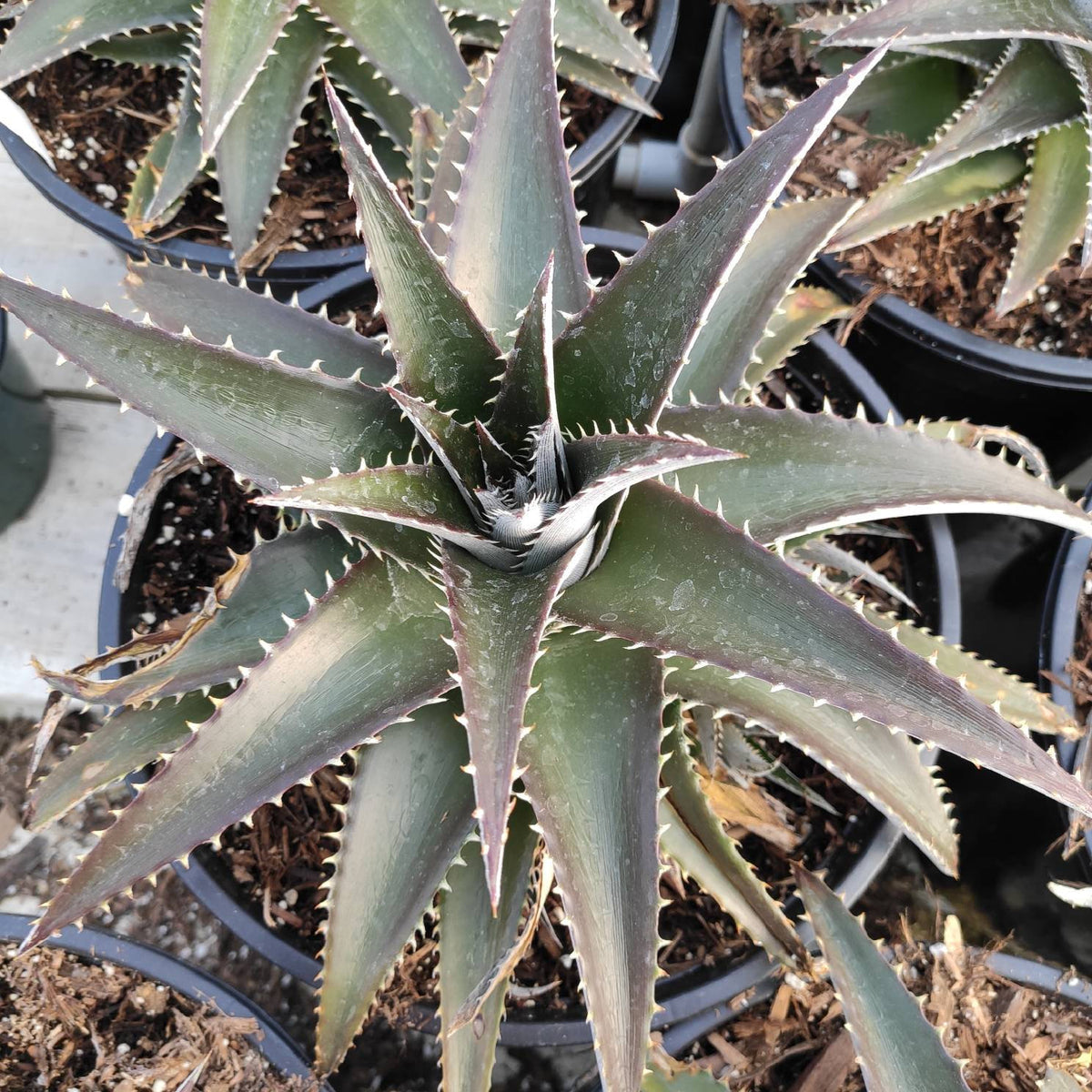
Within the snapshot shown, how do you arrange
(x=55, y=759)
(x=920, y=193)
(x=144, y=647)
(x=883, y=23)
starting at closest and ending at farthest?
(x=144, y=647) → (x=883, y=23) → (x=920, y=193) → (x=55, y=759)

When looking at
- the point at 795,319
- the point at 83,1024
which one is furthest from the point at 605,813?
the point at 83,1024

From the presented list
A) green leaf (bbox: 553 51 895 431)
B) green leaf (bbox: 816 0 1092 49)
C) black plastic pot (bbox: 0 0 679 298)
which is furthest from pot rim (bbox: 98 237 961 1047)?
green leaf (bbox: 553 51 895 431)

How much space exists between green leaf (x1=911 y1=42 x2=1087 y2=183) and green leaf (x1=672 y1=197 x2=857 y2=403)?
12.5 inches

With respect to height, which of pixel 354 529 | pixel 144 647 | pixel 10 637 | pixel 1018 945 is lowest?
pixel 1018 945

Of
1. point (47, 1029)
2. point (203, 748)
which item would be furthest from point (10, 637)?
point (203, 748)

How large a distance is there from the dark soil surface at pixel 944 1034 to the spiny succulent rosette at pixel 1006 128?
0.77m

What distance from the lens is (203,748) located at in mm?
604

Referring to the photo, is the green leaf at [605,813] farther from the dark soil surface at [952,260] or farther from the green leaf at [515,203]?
the dark soil surface at [952,260]

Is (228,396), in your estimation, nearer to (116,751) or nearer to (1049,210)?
(116,751)

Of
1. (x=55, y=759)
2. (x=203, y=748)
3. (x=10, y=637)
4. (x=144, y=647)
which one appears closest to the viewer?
(x=203, y=748)

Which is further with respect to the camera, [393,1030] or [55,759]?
[55,759]

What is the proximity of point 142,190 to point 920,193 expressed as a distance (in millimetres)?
959

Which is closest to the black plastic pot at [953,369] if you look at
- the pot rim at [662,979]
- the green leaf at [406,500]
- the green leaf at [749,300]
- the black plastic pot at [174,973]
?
the pot rim at [662,979]

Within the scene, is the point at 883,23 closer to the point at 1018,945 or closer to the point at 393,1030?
the point at 1018,945
